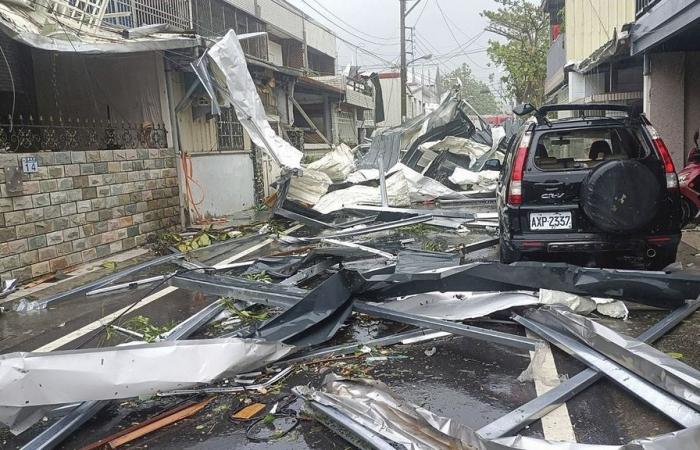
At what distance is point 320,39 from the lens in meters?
31.7

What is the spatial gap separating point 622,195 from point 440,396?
108 inches

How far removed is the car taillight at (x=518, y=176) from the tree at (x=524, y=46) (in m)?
26.3

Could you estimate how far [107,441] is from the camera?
10.6 feet

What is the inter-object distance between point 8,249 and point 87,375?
5044mm

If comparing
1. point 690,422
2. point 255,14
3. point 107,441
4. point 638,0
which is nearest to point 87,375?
point 107,441

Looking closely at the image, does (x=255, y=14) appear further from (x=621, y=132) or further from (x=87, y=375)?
(x=87, y=375)

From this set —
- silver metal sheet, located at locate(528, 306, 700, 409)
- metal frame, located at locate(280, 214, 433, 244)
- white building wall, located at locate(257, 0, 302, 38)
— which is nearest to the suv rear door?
silver metal sheet, located at locate(528, 306, 700, 409)

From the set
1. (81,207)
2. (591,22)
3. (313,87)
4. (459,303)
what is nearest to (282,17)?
(313,87)

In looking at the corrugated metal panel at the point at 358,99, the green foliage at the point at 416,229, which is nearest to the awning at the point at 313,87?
the corrugated metal panel at the point at 358,99

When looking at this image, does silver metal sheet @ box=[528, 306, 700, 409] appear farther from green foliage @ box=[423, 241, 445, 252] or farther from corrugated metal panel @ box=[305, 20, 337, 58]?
corrugated metal panel @ box=[305, 20, 337, 58]

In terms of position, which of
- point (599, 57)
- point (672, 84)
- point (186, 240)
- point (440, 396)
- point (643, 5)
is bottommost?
point (440, 396)

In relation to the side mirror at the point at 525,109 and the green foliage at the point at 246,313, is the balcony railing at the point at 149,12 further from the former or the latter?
the side mirror at the point at 525,109

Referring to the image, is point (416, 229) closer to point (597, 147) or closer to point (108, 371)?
point (597, 147)

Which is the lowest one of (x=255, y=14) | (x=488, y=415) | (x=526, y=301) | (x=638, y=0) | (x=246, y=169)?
(x=488, y=415)
